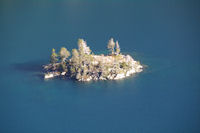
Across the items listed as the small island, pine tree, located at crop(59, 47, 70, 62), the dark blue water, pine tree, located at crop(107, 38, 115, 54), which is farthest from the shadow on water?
pine tree, located at crop(107, 38, 115, 54)

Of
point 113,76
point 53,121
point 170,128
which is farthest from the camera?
point 113,76

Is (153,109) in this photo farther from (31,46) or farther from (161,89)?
(31,46)

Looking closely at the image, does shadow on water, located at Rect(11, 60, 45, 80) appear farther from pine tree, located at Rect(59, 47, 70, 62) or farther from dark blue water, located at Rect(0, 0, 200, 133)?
pine tree, located at Rect(59, 47, 70, 62)

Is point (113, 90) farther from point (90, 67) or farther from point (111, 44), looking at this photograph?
point (111, 44)

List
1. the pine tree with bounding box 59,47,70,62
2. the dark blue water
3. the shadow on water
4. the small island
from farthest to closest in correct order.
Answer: the shadow on water < the pine tree with bounding box 59,47,70,62 < the small island < the dark blue water

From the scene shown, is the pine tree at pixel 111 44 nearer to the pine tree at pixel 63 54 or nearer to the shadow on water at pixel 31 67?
the pine tree at pixel 63 54

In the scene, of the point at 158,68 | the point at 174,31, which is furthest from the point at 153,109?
the point at 174,31
